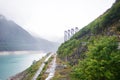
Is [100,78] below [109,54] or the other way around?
below

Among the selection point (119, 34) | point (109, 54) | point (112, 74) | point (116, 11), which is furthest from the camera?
point (116, 11)

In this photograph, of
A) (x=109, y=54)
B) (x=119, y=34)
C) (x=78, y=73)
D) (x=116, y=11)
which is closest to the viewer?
(x=109, y=54)

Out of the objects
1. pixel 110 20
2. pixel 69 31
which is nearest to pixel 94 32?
pixel 110 20

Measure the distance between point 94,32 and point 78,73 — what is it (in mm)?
36094

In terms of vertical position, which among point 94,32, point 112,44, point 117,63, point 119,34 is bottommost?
point 117,63

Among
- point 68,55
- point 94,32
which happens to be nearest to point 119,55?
point 94,32

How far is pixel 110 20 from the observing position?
54812 mm

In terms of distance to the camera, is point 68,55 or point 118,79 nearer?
point 118,79

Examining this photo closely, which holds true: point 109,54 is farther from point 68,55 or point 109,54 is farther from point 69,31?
point 69,31

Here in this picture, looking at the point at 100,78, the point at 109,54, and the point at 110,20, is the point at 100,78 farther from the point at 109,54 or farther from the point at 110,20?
the point at 110,20

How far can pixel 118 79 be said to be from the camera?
25.8 m

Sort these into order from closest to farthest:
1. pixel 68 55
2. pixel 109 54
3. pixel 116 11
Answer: pixel 109 54, pixel 116 11, pixel 68 55

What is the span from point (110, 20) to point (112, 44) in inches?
1089

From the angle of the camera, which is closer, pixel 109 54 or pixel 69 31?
pixel 109 54
